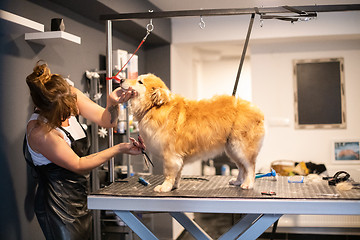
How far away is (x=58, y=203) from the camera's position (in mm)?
2029

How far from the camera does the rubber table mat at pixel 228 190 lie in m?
1.87

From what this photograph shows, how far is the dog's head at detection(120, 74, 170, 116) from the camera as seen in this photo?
203cm

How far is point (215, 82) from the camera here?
8133 millimetres

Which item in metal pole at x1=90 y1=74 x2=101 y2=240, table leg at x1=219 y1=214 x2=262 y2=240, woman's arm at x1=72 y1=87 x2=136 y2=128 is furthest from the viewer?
metal pole at x1=90 y1=74 x2=101 y2=240

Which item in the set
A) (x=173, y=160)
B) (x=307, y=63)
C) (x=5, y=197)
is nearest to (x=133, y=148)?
(x=173, y=160)

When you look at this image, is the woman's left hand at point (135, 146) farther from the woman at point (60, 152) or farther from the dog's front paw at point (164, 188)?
the dog's front paw at point (164, 188)

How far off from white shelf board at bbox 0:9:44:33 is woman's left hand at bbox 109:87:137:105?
72cm

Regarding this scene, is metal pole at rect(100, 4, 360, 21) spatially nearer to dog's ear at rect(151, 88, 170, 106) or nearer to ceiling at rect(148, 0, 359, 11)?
ceiling at rect(148, 0, 359, 11)

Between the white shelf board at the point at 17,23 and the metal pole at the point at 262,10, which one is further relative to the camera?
the white shelf board at the point at 17,23

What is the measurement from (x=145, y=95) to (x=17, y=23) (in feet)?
2.99

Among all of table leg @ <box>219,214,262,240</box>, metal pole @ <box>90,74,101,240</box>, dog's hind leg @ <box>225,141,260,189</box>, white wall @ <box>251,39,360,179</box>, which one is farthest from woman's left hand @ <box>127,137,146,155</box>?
white wall @ <box>251,39,360,179</box>

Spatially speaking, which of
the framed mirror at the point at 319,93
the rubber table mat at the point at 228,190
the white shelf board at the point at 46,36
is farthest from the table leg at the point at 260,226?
the framed mirror at the point at 319,93

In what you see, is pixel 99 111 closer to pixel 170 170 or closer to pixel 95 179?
pixel 170 170

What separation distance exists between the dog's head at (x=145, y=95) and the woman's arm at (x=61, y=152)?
187mm
